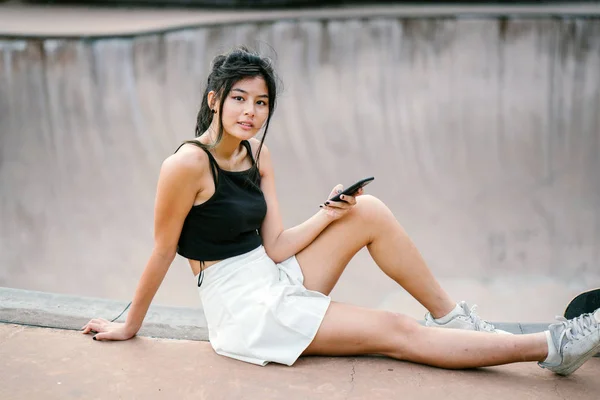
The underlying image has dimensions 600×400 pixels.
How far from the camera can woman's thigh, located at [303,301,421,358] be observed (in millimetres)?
1809

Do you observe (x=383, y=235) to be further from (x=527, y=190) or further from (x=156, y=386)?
(x=527, y=190)

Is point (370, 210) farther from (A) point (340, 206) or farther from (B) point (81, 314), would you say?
(B) point (81, 314)

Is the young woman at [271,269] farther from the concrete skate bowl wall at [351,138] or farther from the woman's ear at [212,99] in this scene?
the concrete skate bowl wall at [351,138]

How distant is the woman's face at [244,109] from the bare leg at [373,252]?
0.37 meters

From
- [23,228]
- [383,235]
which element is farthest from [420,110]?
[383,235]

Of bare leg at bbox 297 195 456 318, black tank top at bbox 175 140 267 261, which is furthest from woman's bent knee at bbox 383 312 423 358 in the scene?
black tank top at bbox 175 140 267 261

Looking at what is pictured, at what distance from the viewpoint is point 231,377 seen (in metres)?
1.76

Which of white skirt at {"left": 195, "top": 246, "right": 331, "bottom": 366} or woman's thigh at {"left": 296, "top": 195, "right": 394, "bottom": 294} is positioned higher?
woman's thigh at {"left": 296, "top": 195, "right": 394, "bottom": 294}

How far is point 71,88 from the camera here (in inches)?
237

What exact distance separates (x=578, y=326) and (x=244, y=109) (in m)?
1.04

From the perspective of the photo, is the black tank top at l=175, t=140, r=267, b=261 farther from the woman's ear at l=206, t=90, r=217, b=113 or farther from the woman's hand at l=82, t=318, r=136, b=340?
the woman's hand at l=82, t=318, r=136, b=340

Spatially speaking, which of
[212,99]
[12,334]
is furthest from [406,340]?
[12,334]

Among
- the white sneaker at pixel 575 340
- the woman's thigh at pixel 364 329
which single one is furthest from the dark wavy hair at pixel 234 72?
the white sneaker at pixel 575 340

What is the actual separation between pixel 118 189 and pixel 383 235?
13.8 ft
